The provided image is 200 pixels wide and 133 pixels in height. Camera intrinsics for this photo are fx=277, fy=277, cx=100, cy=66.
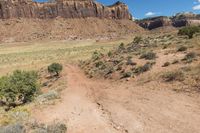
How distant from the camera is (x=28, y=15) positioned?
506 ft

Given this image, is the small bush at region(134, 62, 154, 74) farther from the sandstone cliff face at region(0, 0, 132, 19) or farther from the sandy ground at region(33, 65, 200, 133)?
the sandstone cliff face at region(0, 0, 132, 19)

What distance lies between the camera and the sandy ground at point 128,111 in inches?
423

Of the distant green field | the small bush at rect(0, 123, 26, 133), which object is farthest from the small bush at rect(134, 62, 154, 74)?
the distant green field

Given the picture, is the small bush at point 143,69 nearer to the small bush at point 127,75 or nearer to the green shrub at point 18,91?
the small bush at point 127,75

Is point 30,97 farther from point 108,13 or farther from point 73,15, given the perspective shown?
point 108,13

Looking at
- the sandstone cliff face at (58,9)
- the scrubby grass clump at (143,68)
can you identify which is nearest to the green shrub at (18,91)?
the scrubby grass clump at (143,68)

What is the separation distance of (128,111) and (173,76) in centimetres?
589

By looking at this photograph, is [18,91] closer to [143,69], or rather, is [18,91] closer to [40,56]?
[143,69]

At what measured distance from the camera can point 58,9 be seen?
163375 millimetres

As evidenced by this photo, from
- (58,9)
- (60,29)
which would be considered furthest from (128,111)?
(58,9)

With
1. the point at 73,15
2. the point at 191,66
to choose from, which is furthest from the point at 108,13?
the point at 191,66

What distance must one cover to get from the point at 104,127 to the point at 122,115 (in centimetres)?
155

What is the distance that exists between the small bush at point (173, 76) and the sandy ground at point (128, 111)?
802 mm

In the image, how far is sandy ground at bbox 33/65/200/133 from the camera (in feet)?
35.3
